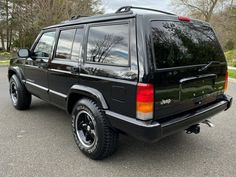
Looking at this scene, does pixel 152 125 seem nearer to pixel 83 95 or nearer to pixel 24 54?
pixel 83 95

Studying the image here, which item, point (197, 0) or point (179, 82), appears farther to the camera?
point (197, 0)

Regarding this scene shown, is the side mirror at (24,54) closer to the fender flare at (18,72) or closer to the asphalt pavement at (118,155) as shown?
the fender flare at (18,72)

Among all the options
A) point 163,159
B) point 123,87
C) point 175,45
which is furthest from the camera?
point 163,159

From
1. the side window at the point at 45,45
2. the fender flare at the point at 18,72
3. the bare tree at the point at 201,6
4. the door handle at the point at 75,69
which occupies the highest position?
the bare tree at the point at 201,6

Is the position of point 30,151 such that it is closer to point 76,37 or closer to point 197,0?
point 76,37

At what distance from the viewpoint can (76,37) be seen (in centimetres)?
343

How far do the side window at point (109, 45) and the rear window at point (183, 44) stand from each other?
35 cm

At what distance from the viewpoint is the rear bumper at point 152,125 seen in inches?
97.8

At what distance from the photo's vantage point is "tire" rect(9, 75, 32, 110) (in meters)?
5.05

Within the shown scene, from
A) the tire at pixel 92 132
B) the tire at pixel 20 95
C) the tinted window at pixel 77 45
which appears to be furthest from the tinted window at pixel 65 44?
the tire at pixel 20 95

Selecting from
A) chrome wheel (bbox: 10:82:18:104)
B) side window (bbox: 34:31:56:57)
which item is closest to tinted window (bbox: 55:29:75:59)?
side window (bbox: 34:31:56:57)

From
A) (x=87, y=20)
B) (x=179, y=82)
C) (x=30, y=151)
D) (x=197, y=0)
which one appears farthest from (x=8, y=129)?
(x=197, y=0)

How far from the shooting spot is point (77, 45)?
337 cm

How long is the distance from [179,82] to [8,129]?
317 cm
